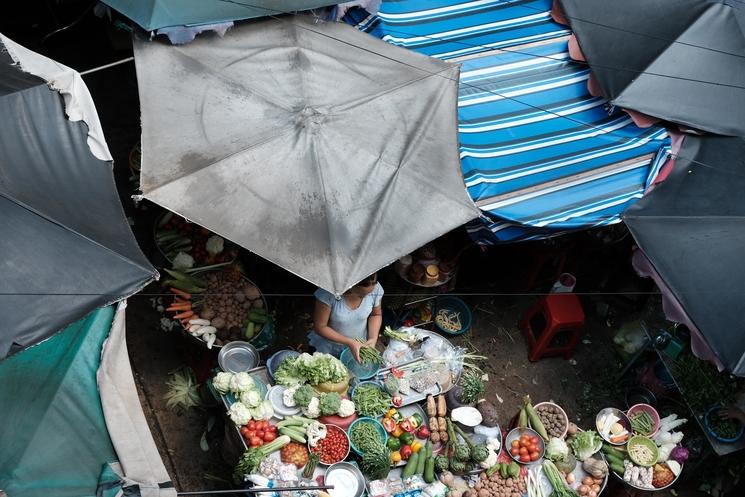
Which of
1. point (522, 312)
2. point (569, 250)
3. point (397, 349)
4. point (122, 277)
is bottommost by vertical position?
point (522, 312)

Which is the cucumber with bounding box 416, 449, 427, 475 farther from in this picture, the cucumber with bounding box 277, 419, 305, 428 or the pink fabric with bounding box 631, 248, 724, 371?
the pink fabric with bounding box 631, 248, 724, 371

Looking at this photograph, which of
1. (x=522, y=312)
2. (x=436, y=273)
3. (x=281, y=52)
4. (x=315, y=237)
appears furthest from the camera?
(x=522, y=312)

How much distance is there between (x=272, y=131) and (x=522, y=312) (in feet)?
12.6

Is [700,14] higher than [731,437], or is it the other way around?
[700,14]

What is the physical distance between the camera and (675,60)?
6672mm

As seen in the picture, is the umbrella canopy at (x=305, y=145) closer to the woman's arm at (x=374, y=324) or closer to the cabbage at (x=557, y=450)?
the woman's arm at (x=374, y=324)

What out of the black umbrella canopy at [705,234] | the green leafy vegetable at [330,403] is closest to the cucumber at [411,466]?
the green leafy vegetable at [330,403]

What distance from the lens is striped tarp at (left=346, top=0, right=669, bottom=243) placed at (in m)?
6.39

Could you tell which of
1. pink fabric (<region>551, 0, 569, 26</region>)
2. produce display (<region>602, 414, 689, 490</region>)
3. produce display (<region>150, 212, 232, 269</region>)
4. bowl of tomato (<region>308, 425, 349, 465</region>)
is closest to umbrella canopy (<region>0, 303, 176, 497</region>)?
bowl of tomato (<region>308, 425, 349, 465</region>)

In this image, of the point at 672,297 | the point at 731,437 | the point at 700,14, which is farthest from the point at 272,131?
the point at 731,437

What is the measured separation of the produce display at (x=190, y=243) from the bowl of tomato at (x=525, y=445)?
9.97ft

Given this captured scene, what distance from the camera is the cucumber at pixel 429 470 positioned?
5598 millimetres

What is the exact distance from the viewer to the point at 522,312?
8195 mm

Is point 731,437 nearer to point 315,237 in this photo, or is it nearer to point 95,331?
point 315,237
